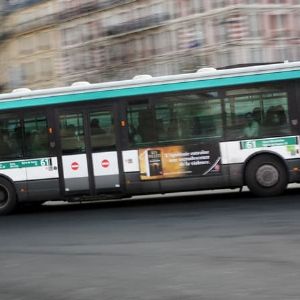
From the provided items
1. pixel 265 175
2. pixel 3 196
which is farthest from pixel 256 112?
pixel 3 196

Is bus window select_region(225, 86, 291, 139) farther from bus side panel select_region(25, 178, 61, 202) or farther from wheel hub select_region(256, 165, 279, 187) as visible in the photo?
bus side panel select_region(25, 178, 61, 202)

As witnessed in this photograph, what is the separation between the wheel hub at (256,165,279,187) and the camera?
12.6 metres

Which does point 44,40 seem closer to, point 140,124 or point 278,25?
point 278,25

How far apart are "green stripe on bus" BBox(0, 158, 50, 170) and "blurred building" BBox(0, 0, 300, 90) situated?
26.6 metres

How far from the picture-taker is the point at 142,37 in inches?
2093

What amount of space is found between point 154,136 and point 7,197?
3.65m

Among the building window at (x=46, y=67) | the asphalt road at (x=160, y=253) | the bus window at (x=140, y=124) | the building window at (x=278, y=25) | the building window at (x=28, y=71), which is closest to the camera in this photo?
the asphalt road at (x=160, y=253)

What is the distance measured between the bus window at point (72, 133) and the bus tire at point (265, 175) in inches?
145

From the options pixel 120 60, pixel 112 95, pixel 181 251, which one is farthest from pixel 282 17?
pixel 181 251

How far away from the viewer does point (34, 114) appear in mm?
13648

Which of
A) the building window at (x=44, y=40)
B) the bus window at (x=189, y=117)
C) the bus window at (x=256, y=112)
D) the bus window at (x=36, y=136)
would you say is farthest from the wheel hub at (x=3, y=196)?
the building window at (x=44, y=40)

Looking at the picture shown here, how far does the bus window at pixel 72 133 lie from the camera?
43.8 ft

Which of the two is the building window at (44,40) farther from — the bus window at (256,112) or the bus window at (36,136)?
the bus window at (256,112)

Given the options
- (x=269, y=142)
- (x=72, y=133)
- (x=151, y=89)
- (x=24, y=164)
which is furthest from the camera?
(x=24, y=164)
